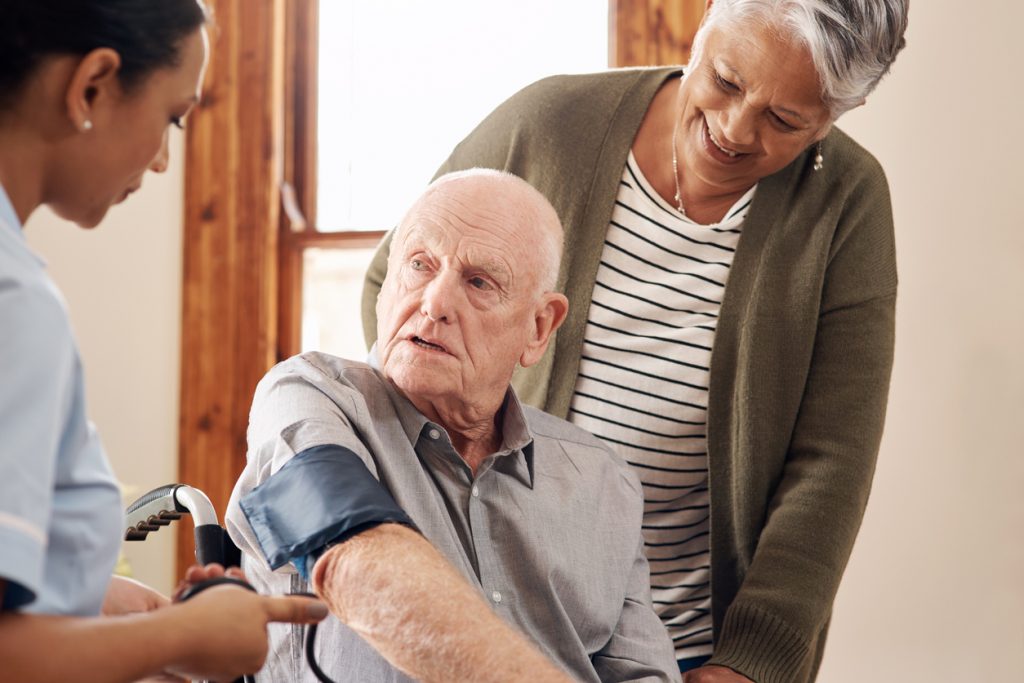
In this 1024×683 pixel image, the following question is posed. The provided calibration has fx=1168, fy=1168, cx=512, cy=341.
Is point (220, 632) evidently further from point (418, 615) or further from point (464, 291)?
point (464, 291)

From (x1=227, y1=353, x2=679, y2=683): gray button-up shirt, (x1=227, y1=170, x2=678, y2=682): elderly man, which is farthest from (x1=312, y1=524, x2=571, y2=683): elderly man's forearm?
(x1=227, y1=353, x2=679, y2=683): gray button-up shirt

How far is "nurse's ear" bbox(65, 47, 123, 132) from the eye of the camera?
829 millimetres

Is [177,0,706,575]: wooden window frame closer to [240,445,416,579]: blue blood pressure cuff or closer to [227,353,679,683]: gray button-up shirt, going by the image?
[227,353,679,683]: gray button-up shirt

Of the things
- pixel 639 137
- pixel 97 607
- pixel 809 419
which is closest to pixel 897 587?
pixel 809 419

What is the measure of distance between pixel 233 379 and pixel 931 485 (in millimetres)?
1868

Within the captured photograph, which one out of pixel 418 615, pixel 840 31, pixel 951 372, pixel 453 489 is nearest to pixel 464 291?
pixel 453 489

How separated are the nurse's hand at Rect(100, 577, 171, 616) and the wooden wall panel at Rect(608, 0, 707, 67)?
2278 mm

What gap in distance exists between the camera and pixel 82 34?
0.83 metres

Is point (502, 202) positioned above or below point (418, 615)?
above

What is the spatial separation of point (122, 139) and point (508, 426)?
33.0 inches

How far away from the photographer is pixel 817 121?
1.75m

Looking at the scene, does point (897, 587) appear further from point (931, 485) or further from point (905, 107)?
point (905, 107)

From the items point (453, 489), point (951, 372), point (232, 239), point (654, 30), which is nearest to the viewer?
point (453, 489)

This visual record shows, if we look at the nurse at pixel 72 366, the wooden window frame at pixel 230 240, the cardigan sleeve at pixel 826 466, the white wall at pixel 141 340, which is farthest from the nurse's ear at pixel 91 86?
the white wall at pixel 141 340
